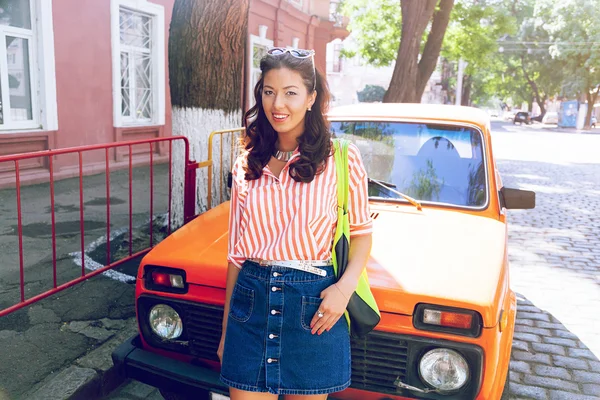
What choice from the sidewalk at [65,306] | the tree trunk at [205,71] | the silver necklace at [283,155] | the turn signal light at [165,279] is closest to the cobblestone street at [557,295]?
the turn signal light at [165,279]

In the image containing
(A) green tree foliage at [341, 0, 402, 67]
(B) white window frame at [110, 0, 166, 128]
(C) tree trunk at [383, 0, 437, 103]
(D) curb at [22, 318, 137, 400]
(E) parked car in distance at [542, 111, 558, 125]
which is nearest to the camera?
(D) curb at [22, 318, 137, 400]

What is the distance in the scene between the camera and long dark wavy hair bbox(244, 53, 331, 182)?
1942 mm

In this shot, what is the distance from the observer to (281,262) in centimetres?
194

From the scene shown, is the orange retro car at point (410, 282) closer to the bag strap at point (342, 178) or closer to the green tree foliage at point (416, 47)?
the bag strap at point (342, 178)

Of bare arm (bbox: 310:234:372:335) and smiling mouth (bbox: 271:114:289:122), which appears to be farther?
smiling mouth (bbox: 271:114:289:122)

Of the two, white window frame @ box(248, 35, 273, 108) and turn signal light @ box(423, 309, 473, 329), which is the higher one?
white window frame @ box(248, 35, 273, 108)

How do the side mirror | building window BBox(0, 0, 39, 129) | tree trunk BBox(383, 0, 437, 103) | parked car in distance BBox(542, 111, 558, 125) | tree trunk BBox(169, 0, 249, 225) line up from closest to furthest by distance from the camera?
the side mirror, tree trunk BBox(169, 0, 249, 225), building window BBox(0, 0, 39, 129), tree trunk BBox(383, 0, 437, 103), parked car in distance BBox(542, 111, 558, 125)

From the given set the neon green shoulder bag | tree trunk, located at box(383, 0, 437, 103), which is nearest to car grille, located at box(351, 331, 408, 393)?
the neon green shoulder bag

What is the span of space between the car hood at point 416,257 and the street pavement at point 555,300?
47.0 inches

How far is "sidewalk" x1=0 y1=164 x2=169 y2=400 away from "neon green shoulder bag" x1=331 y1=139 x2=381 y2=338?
1990mm

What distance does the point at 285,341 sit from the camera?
75.2 inches

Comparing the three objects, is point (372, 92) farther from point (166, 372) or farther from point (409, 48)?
point (166, 372)

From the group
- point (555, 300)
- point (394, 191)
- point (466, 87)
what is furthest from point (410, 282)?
point (466, 87)

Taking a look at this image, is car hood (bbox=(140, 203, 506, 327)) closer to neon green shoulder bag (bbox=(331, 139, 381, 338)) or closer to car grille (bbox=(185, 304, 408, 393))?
car grille (bbox=(185, 304, 408, 393))
